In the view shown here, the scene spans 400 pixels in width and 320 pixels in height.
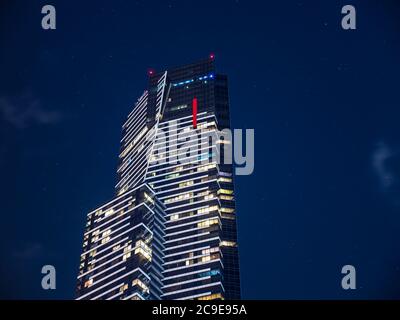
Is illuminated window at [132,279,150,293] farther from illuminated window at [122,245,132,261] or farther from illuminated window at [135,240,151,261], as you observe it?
illuminated window at [122,245,132,261]

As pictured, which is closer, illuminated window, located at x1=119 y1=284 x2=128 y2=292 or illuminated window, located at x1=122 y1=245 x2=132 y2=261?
illuminated window, located at x1=119 y1=284 x2=128 y2=292

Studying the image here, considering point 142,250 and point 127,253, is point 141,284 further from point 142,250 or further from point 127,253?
point 127,253

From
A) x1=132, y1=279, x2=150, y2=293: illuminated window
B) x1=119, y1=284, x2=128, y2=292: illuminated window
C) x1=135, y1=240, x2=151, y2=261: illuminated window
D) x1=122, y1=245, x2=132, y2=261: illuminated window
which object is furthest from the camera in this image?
x1=122, y1=245, x2=132, y2=261: illuminated window

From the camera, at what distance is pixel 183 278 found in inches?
7825

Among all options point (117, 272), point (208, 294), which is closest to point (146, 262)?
point (117, 272)

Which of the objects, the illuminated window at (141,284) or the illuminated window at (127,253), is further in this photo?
the illuminated window at (127,253)

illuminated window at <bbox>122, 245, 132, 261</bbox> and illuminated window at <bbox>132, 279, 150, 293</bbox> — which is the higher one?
illuminated window at <bbox>122, 245, 132, 261</bbox>

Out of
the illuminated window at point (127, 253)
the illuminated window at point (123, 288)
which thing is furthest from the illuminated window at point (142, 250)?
the illuminated window at point (123, 288)

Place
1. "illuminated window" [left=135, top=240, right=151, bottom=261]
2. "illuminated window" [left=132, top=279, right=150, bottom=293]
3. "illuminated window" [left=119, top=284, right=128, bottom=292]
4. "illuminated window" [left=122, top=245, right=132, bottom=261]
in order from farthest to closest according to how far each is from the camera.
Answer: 1. "illuminated window" [left=122, top=245, right=132, bottom=261]
2. "illuminated window" [left=135, top=240, right=151, bottom=261]
3. "illuminated window" [left=119, top=284, right=128, bottom=292]
4. "illuminated window" [left=132, top=279, right=150, bottom=293]

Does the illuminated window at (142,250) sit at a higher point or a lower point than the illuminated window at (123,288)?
higher

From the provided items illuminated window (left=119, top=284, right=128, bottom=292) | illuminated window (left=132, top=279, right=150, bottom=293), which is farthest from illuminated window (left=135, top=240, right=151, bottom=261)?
illuminated window (left=119, top=284, right=128, bottom=292)

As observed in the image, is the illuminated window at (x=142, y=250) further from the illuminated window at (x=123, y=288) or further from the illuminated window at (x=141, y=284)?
the illuminated window at (x=123, y=288)

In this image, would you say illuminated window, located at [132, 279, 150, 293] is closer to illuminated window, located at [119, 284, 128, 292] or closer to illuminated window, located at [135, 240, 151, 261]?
illuminated window, located at [119, 284, 128, 292]
